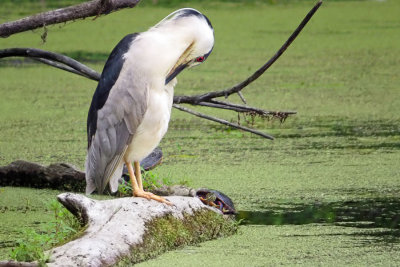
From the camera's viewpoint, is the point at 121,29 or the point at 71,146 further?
the point at 121,29

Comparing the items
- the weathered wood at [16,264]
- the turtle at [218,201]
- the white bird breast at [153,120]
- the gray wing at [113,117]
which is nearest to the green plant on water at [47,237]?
the weathered wood at [16,264]

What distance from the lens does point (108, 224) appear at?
309 cm

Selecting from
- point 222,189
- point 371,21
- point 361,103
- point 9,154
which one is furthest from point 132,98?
point 371,21

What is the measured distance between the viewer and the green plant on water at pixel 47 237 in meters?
2.78

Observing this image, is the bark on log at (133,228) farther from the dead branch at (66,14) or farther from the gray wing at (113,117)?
the dead branch at (66,14)

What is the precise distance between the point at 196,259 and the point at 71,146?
2.22 metres

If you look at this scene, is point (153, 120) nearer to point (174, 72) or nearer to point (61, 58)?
point (174, 72)

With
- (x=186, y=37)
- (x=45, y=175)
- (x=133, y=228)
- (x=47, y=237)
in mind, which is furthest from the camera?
(x=45, y=175)

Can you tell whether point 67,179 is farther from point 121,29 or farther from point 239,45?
point 121,29

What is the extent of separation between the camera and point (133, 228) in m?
3.12

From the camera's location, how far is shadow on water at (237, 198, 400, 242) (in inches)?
143

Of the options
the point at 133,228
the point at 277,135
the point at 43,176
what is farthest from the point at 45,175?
the point at 277,135

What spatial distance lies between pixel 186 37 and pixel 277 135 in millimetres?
2199

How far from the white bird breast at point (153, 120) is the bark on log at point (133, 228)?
211mm
